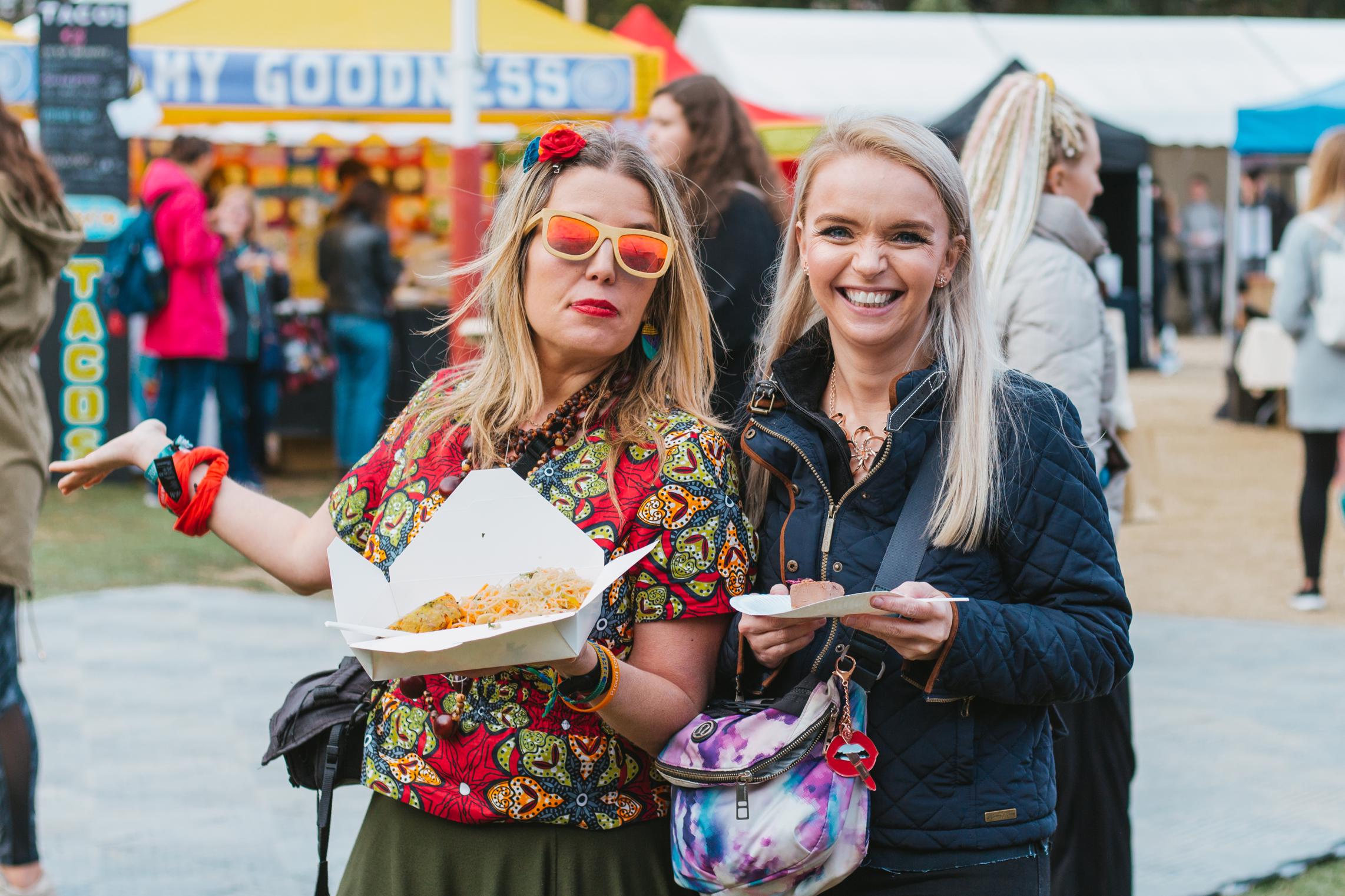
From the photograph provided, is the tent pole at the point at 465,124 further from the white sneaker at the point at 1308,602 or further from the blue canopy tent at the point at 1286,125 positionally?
the blue canopy tent at the point at 1286,125

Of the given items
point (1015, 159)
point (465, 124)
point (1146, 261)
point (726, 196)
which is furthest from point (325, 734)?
point (1146, 261)

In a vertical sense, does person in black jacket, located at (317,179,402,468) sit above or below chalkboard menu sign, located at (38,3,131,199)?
below

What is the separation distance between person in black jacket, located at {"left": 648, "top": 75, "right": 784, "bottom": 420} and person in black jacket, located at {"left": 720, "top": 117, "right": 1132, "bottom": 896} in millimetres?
1867

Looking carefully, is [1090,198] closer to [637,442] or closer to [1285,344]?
[637,442]

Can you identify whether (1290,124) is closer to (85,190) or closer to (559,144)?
(85,190)

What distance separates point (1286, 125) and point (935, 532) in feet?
39.3

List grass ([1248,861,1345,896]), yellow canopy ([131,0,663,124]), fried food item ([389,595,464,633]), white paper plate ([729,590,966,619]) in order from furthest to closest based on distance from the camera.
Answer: yellow canopy ([131,0,663,124]) → grass ([1248,861,1345,896]) → fried food item ([389,595,464,633]) → white paper plate ([729,590,966,619])

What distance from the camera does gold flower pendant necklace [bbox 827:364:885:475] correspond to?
2.10 m

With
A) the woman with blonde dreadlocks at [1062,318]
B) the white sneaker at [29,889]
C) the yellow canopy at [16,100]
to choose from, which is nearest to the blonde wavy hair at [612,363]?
the woman with blonde dreadlocks at [1062,318]

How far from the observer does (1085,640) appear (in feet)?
6.50

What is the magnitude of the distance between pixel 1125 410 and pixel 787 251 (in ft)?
6.26

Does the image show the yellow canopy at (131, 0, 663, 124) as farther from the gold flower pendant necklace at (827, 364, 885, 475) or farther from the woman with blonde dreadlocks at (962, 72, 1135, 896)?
the gold flower pendant necklace at (827, 364, 885, 475)

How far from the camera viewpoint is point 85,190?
9633 mm

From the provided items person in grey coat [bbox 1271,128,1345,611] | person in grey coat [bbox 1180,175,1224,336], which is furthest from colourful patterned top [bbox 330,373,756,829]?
person in grey coat [bbox 1180,175,1224,336]
